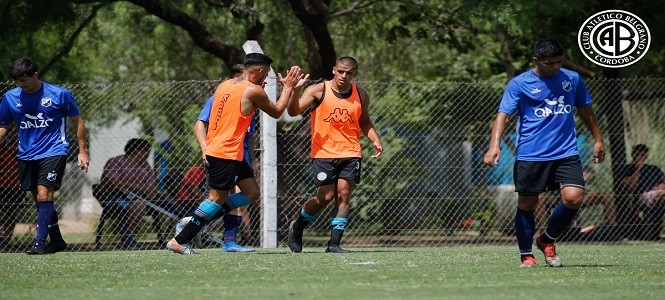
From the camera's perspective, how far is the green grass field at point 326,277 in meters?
7.50

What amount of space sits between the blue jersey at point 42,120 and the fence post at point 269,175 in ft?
10.6

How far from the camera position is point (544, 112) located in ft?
31.4

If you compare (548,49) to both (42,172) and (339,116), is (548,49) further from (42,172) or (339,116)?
(42,172)

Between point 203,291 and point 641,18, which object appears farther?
point 641,18

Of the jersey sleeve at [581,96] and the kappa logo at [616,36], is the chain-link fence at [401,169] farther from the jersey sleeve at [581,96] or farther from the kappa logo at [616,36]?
the jersey sleeve at [581,96]

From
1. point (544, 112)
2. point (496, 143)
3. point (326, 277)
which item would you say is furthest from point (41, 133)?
point (544, 112)


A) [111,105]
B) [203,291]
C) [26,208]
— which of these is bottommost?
[26,208]

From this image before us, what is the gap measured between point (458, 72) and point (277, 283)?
59.6 ft

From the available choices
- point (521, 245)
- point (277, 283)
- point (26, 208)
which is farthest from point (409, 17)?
point (277, 283)

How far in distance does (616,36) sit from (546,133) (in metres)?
9.32

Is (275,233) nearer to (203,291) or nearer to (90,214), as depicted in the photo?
(90,214)

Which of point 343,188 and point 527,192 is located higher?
point 527,192

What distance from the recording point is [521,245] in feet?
31.9

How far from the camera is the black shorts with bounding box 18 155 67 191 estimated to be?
39.3 ft
